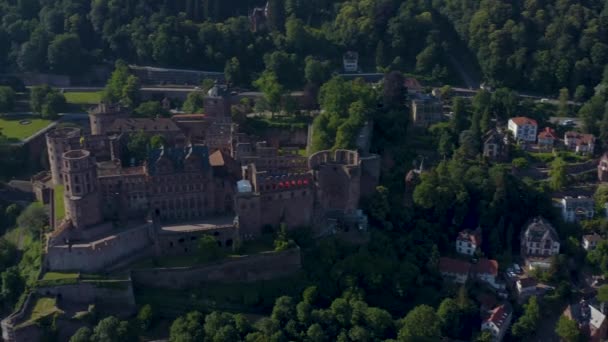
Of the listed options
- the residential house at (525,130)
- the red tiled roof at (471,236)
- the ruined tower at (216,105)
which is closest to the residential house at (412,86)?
the residential house at (525,130)

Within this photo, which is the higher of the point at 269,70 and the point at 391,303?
the point at 269,70

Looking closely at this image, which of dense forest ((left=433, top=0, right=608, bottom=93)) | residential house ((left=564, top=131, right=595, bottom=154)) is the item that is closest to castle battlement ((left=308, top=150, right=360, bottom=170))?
residential house ((left=564, top=131, right=595, bottom=154))

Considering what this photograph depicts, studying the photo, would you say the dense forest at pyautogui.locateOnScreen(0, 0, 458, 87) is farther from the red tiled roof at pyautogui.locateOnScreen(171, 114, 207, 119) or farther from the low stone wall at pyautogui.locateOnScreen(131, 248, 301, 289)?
the low stone wall at pyautogui.locateOnScreen(131, 248, 301, 289)

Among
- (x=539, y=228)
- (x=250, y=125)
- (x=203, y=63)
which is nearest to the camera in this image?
(x=539, y=228)

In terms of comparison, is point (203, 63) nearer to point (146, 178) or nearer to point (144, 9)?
point (144, 9)

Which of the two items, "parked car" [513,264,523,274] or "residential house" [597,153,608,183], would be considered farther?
"residential house" [597,153,608,183]

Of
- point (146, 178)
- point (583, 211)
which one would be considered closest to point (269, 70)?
point (146, 178)
